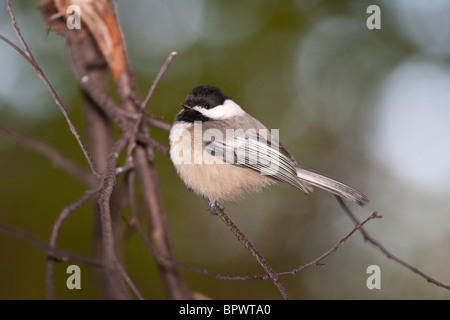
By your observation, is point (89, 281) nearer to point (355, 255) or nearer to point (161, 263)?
point (161, 263)

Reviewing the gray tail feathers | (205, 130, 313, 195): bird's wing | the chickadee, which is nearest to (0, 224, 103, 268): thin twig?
the chickadee

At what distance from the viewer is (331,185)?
5.61 feet

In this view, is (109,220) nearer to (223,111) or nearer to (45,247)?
(45,247)

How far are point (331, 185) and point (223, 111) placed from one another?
563mm

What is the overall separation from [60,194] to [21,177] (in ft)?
0.84

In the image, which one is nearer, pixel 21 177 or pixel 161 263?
pixel 161 263

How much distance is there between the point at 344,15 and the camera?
110 inches

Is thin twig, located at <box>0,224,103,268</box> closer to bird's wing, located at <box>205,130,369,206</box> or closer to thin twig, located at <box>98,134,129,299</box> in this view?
thin twig, located at <box>98,134,129,299</box>

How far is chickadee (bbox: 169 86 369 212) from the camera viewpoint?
1774mm

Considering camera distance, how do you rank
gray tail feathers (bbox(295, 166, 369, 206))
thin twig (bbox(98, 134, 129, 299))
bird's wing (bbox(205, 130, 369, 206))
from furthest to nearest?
1. bird's wing (bbox(205, 130, 369, 206))
2. gray tail feathers (bbox(295, 166, 369, 206))
3. thin twig (bbox(98, 134, 129, 299))

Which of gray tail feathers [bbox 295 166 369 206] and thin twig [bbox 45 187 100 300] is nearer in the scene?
thin twig [bbox 45 187 100 300]

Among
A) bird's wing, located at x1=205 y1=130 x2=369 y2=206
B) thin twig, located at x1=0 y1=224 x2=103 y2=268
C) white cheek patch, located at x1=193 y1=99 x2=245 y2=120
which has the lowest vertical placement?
thin twig, located at x1=0 y1=224 x2=103 y2=268

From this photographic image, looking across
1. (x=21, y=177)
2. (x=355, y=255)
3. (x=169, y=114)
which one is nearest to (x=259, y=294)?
(x=355, y=255)

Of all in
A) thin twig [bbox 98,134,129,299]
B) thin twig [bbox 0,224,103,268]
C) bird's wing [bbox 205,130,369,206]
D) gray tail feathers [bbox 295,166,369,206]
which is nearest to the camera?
thin twig [bbox 0,224,103,268]
